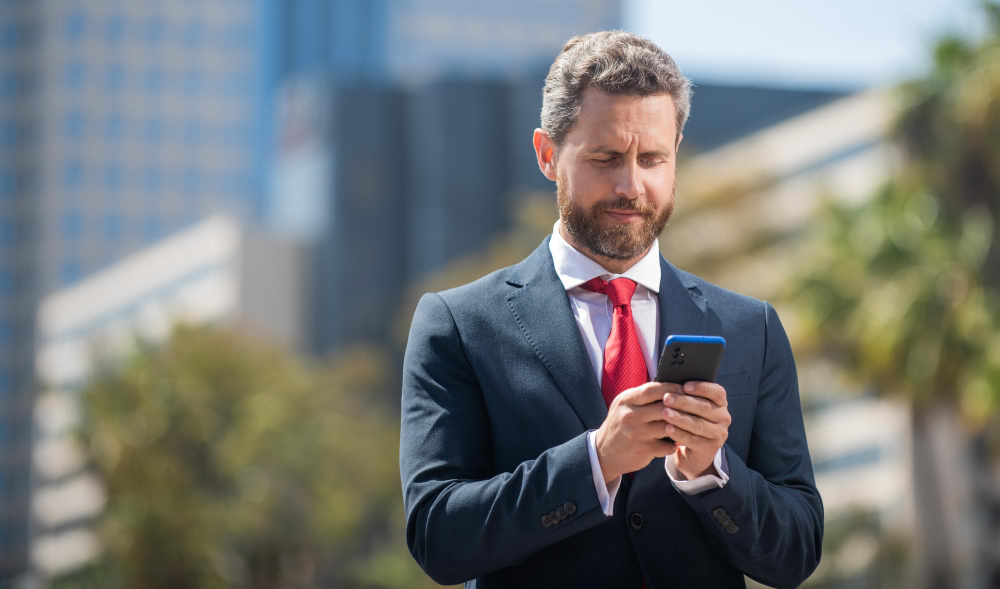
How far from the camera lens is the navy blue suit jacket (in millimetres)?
2738

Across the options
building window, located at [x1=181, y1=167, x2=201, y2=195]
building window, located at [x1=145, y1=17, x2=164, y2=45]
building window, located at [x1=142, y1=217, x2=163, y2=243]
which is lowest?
building window, located at [x1=142, y1=217, x2=163, y2=243]

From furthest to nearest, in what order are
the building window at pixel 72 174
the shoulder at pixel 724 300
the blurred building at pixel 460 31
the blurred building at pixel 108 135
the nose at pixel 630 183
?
the blurred building at pixel 460 31, the building window at pixel 72 174, the blurred building at pixel 108 135, the shoulder at pixel 724 300, the nose at pixel 630 183

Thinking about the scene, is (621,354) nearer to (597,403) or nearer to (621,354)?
(621,354)

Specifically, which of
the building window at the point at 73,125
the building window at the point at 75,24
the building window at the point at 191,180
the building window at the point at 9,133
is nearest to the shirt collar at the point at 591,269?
the building window at the point at 191,180

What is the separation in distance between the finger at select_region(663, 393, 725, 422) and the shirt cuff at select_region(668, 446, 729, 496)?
0.20 m

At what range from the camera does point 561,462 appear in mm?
2727

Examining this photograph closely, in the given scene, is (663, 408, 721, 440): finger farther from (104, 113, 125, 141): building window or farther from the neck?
(104, 113, 125, 141): building window

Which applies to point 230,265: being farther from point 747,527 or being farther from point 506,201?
point 747,527

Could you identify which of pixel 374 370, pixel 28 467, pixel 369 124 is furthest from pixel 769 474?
pixel 28 467

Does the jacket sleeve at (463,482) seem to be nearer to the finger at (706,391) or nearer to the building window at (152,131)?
the finger at (706,391)

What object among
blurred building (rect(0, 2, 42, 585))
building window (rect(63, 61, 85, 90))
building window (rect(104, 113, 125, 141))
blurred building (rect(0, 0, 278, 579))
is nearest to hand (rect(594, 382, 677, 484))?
blurred building (rect(0, 2, 42, 585))

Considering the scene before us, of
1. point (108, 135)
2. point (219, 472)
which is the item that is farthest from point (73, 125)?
point (219, 472)

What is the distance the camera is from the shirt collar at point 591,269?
9.99 feet

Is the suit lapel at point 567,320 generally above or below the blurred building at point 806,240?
above
